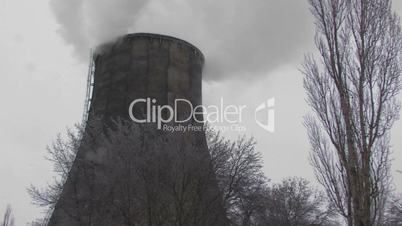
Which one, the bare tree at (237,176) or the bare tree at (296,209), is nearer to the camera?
the bare tree at (237,176)

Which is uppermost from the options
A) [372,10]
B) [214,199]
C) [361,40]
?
[372,10]

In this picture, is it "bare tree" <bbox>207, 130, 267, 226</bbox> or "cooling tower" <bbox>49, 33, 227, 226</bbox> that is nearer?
"bare tree" <bbox>207, 130, 267, 226</bbox>

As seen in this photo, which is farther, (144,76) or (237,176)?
(144,76)

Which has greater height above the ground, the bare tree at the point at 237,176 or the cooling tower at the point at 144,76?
the cooling tower at the point at 144,76

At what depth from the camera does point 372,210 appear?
7863 mm

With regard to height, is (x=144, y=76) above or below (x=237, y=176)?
above

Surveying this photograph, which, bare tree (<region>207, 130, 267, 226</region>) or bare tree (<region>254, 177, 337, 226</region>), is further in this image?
bare tree (<region>254, 177, 337, 226</region>)

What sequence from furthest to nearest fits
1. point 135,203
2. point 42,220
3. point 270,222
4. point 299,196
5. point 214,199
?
point 299,196
point 270,222
point 42,220
point 135,203
point 214,199

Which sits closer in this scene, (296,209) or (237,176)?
(237,176)

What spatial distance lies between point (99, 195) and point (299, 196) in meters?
15.1

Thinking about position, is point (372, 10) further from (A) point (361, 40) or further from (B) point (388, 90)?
(B) point (388, 90)

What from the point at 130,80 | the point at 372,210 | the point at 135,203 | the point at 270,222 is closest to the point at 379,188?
the point at 372,210

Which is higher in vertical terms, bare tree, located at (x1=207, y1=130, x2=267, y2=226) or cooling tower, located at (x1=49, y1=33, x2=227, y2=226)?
cooling tower, located at (x1=49, y1=33, x2=227, y2=226)

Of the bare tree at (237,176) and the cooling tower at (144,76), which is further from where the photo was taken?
the cooling tower at (144,76)
